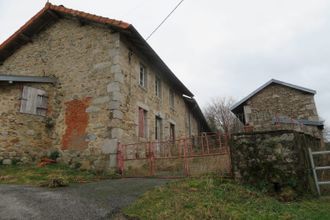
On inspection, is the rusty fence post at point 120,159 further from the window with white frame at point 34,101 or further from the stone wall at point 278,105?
the stone wall at point 278,105

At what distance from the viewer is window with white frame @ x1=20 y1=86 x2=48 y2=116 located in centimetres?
962

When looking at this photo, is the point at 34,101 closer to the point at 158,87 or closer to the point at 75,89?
the point at 75,89

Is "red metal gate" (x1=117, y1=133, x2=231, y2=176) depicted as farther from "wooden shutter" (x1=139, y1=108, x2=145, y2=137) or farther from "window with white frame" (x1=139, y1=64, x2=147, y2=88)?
"window with white frame" (x1=139, y1=64, x2=147, y2=88)

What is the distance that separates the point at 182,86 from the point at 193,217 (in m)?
12.1

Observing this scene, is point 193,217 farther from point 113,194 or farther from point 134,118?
point 134,118

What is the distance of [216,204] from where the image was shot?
4.20 metres

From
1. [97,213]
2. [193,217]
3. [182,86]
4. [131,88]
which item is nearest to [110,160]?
[131,88]

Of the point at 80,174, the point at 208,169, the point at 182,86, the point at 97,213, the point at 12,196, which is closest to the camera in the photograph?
the point at 97,213

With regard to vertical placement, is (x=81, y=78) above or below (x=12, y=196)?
above

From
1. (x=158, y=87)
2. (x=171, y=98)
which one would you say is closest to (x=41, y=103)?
(x=158, y=87)

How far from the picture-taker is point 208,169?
258 inches

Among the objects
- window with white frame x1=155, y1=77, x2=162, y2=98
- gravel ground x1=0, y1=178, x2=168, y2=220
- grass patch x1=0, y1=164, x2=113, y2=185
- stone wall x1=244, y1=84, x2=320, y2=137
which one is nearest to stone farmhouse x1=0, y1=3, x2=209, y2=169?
grass patch x1=0, y1=164, x2=113, y2=185

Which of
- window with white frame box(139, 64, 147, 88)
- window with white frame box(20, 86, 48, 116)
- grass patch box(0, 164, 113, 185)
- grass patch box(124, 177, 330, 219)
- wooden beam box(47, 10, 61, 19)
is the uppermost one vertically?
wooden beam box(47, 10, 61, 19)

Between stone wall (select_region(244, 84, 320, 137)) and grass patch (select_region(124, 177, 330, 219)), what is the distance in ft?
30.7
